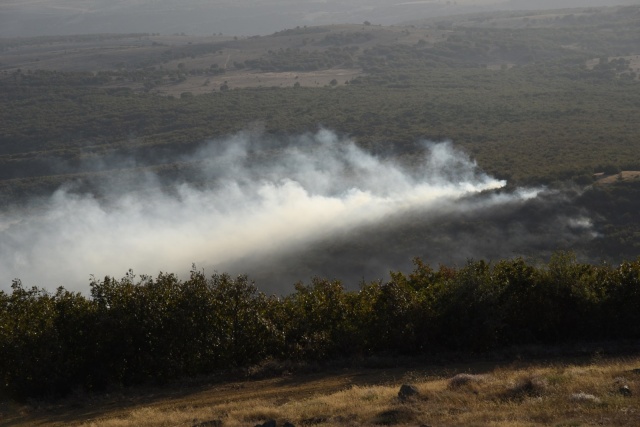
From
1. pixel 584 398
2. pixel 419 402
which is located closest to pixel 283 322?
pixel 419 402

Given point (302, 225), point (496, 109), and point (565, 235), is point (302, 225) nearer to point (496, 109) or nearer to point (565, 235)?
point (565, 235)

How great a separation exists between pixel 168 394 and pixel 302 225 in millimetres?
65400

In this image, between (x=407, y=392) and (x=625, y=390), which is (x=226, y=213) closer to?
(x=407, y=392)

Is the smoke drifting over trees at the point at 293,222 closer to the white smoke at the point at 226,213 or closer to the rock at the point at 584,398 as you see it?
the white smoke at the point at 226,213

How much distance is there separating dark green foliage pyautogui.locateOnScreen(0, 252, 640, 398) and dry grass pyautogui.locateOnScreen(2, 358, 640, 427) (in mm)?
3421

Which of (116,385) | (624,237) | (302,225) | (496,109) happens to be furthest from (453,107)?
(116,385)

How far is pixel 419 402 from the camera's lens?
3222cm

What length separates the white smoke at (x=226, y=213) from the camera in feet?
332

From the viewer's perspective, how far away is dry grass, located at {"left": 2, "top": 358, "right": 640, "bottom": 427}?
29734mm

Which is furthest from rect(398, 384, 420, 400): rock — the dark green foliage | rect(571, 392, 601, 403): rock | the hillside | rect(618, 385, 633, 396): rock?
the hillside

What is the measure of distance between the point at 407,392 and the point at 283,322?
46.2ft

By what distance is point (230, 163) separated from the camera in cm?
13775

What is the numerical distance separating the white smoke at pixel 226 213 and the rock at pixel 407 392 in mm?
61722

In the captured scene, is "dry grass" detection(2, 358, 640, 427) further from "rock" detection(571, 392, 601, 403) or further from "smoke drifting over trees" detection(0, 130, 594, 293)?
"smoke drifting over trees" detection(0, 130, 594, 293)
